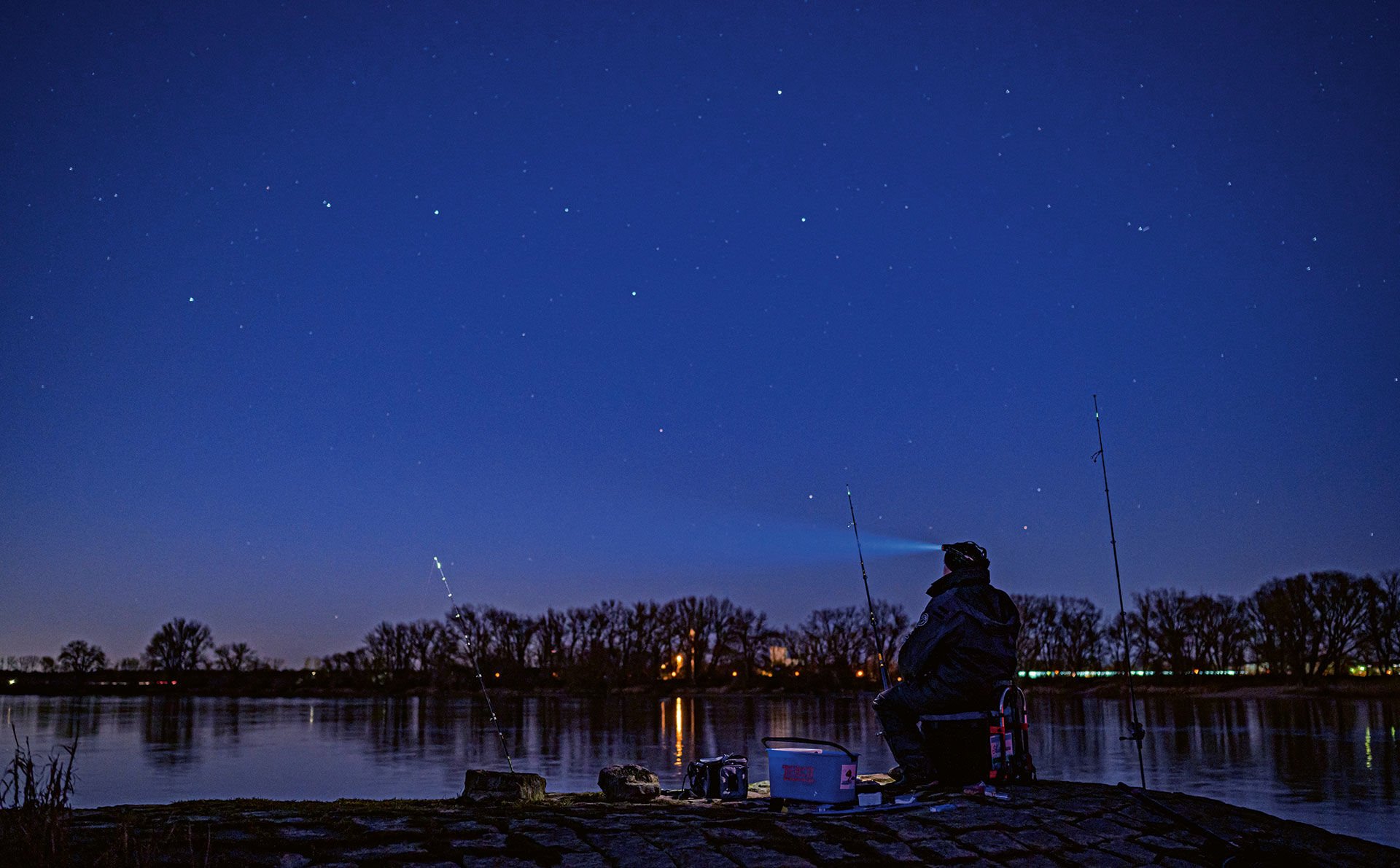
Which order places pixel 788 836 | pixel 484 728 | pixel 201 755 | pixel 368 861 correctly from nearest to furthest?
pixel 368 861 < pixel 788 836 < pixel 201 755 < pixel 484 728

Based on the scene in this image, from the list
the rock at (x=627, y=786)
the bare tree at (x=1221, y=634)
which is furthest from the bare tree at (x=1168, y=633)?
the rock at (x=627, y=786)

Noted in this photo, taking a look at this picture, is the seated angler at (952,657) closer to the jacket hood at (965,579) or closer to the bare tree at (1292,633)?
the jacket hood at (965,579)

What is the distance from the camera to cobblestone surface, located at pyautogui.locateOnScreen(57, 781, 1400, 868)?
22.2ft

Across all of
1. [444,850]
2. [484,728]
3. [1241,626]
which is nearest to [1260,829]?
[444,850]

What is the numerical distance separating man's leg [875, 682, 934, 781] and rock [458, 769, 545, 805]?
3919 mm

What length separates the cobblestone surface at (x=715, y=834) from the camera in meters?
6.77

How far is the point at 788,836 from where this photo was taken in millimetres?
7805

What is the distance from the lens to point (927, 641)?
10383 mm

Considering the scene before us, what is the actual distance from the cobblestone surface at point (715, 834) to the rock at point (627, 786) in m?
2.07

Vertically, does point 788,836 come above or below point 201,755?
above

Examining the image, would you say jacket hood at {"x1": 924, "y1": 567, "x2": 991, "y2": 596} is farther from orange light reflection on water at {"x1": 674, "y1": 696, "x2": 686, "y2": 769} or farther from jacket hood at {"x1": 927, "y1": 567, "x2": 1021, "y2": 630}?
orange light reflection on water at {"x1": 674, "y1": 696, "x2": 686, "y2": 769}

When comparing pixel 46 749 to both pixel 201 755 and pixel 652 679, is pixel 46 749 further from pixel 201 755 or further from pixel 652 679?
pixel 652 679

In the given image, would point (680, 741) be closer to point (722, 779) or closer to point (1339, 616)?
point (722, 779)

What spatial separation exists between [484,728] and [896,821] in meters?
41.0
